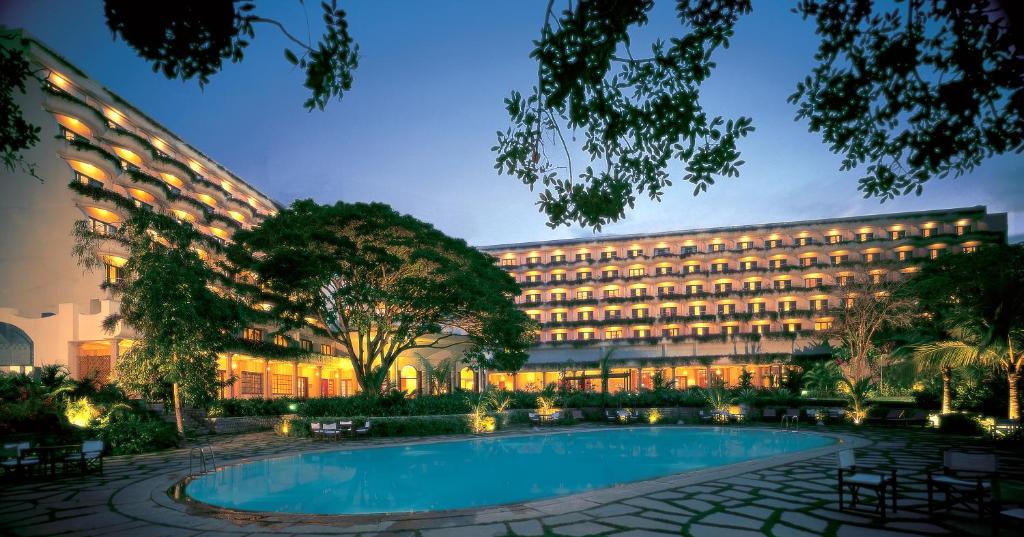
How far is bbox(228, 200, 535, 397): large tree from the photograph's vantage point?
75.3 feet

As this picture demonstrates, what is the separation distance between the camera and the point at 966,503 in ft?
25.7

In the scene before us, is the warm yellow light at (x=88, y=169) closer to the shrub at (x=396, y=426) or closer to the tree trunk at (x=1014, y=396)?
the shrub at (x=396, y=426)

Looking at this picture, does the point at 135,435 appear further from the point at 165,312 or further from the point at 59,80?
the point at 59,80

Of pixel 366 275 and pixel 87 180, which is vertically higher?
pixel 87 180

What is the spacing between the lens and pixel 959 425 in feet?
63.6

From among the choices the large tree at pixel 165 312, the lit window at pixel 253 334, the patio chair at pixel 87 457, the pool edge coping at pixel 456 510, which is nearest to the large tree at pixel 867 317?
the pool edge coping at pixel 456 510

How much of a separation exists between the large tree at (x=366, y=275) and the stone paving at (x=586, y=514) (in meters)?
11.8

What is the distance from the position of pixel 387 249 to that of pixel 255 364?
2620 centimetres

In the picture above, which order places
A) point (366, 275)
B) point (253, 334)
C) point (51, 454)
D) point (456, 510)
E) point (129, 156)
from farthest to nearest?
point (253, 334)
point (129, 156)
point (366, 275)
point (51, 454)
point (456, 510)

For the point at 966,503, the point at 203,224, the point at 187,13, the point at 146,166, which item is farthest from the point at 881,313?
the point at 146,166

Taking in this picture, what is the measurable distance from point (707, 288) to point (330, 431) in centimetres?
5397

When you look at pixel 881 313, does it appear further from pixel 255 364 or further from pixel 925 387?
pixel 255 364

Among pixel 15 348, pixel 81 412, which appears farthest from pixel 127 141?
pixel 81 412

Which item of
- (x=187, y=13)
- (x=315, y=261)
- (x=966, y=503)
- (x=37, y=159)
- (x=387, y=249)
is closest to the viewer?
(x=187, y=13)
